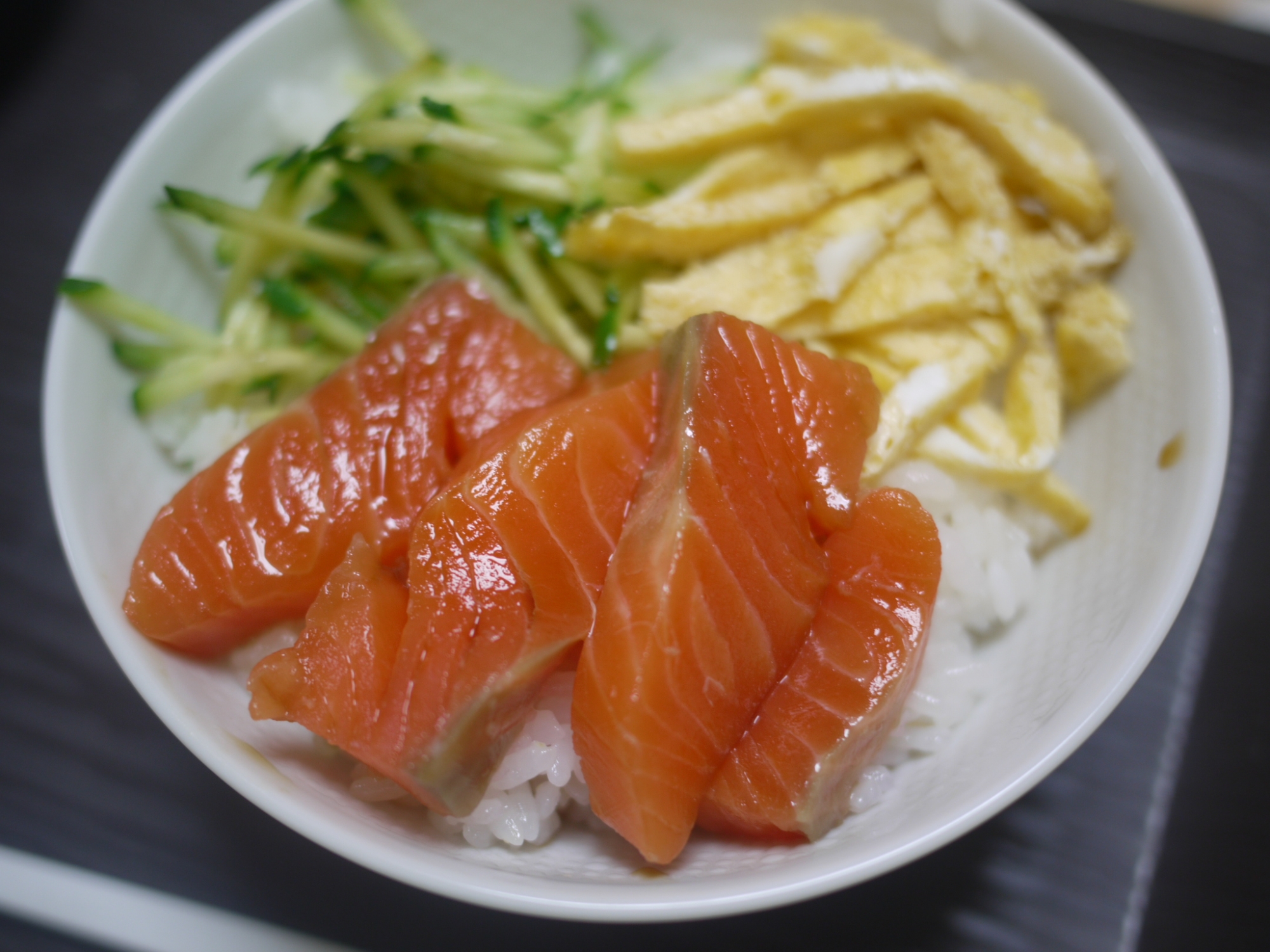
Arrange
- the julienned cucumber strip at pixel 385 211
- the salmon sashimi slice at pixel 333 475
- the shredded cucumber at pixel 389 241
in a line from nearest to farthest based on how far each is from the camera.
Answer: the salmon sashimi slice at pixel 333 475 < the shredded cucumber at pixel 389 241 < the julienned cucumber strip at pixel 385 211

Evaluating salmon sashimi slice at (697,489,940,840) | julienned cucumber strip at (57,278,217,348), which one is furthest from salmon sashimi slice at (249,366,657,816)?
julienned cucumber strip at (57,278,217,348)

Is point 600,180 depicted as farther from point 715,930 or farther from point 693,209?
point 715,930

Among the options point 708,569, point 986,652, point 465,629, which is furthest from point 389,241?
point 986,652

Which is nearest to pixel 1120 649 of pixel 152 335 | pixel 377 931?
pixel 377 931

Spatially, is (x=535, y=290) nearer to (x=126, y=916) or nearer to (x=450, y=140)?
(x=450, y=140)

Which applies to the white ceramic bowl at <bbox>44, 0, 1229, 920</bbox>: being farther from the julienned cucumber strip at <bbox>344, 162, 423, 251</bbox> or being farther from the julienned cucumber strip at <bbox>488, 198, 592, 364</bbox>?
the julienned cucumber strip at <bbox>488, 198, 592, 364</bbox>

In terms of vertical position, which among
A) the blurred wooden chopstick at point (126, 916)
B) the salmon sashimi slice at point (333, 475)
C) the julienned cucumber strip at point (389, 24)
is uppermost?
the julienned cucumber strip at point (389, 24)

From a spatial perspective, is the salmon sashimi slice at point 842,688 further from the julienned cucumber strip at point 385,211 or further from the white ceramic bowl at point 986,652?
the julienned cucumber strip at point 385,211

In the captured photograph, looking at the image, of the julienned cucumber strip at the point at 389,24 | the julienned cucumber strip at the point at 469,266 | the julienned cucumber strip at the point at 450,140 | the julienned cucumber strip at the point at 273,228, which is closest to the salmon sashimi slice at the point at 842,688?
the julienned cucumber strip at the point at 469,266
